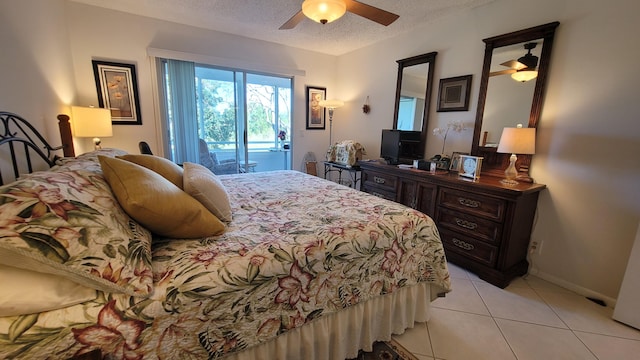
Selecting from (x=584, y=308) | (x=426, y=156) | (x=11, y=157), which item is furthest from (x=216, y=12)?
(x=584, y=308)

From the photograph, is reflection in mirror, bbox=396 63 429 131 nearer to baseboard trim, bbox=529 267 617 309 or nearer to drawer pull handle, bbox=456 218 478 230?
drawer pull handle, bbox=456 218 478 230

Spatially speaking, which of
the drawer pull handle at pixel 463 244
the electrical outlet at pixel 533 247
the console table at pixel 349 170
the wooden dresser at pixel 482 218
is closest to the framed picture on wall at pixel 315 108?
the console table at pixel 349 170

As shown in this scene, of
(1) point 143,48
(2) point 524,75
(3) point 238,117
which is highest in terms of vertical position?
(1) point 143,48

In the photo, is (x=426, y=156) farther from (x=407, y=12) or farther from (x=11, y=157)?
Result: (x=11, y=157)

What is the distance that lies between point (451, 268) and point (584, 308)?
3.00ft

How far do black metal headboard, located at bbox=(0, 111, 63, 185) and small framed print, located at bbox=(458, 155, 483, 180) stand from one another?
3178 mm

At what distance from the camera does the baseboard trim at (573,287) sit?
1992 millimetres

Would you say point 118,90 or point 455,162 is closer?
point 455,162

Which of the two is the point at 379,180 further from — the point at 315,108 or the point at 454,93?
the point at 315,108

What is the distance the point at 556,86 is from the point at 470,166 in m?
0.90

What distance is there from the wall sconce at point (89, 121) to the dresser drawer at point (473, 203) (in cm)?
341

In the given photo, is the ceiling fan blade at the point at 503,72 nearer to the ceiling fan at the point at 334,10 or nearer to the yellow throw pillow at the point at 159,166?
the ceiling fan at the point at 334,10

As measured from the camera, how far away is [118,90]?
10.2ft

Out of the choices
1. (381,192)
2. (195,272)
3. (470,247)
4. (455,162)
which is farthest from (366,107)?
(195,272)
